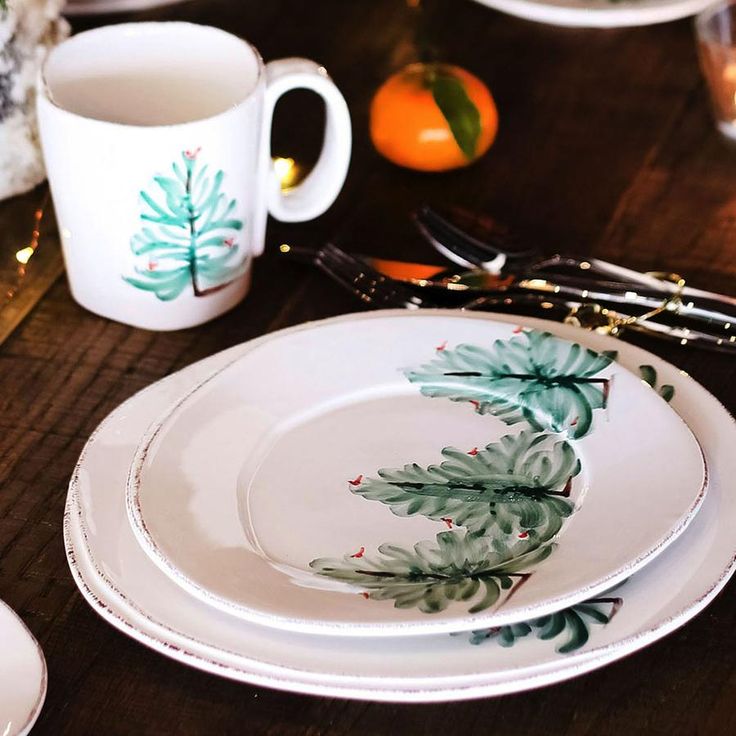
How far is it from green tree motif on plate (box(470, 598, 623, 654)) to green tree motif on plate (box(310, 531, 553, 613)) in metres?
0.01

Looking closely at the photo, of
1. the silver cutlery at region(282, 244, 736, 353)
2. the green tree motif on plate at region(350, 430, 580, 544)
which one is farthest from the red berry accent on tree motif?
the silver cutlery at region(282, 244, 736, 353)

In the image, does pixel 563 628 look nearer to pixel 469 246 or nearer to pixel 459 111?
pixel 469 246

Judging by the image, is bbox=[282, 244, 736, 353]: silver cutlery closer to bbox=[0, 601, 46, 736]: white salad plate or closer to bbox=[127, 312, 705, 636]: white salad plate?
bbox=[127, 312, 705, 636]: white salad plate

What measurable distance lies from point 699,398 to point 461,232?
0.21 metres

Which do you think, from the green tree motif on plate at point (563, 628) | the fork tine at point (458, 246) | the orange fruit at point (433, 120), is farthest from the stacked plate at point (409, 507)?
the orange fruit at point (433, 120)

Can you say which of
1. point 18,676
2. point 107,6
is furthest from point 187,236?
point 107,6

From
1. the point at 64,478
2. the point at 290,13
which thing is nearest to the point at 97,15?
the point at 290,13

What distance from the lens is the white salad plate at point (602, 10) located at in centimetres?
91

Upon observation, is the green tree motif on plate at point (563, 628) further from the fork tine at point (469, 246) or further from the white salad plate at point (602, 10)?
the white salad plate at point (602, 10)

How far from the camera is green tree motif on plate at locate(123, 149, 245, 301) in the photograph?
22.4 inches

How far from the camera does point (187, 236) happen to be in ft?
1.92

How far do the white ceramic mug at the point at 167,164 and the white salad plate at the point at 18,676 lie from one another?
0.22m

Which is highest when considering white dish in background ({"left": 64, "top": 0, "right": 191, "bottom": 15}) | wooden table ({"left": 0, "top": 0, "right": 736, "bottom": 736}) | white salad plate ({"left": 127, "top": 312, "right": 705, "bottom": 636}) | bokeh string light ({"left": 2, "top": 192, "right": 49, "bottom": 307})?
white salad plate ({"left": 127, "top": 312, "right": 705, "bottom": 636})

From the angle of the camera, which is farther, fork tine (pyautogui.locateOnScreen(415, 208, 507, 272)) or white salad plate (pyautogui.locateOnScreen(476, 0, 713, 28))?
white salad plate (pyautogui.locateOnScreen(476, 0, 713, 28))
